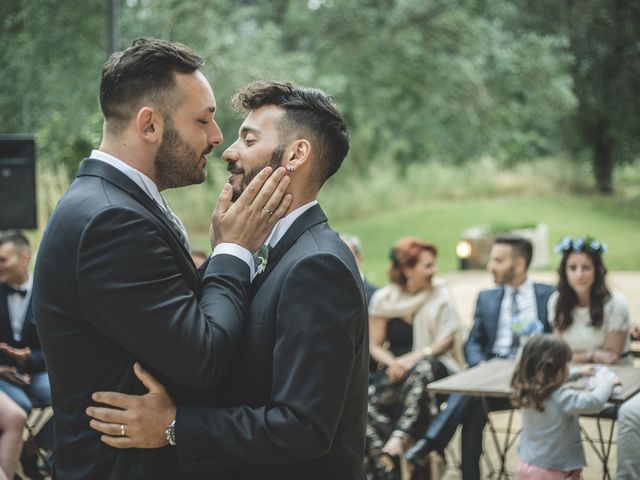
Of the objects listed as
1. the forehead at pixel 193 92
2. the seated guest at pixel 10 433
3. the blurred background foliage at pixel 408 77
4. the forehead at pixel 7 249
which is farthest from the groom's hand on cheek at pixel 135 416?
the blurred background foliage at pixel 408 77

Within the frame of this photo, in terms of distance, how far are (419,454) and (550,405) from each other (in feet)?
3.61

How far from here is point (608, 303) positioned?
5211mm

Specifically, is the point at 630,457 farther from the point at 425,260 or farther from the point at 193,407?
the point at 193,407

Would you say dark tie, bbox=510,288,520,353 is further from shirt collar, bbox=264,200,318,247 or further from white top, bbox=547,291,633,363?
shirt collar, bbox=264,200,318,247

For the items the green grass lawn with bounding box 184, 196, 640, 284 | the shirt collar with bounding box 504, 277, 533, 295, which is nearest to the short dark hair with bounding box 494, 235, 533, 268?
the shirt collar with bounding box 504, 277, 533, 295

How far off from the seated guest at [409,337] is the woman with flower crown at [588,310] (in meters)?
0.77

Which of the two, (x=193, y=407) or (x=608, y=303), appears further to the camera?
(x=608, y=303)

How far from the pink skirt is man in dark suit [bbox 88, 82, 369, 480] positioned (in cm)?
239

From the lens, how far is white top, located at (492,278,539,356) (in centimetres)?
565

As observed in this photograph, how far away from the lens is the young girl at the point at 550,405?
414 centimetres

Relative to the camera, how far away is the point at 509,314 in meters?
5.68

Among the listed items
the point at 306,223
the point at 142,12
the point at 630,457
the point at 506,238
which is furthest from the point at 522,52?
the point at 306,223

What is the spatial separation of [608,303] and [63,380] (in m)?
3.98

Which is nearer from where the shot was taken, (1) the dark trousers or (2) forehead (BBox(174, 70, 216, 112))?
(2) forehead (BBox(174, 70, 216, 112))
